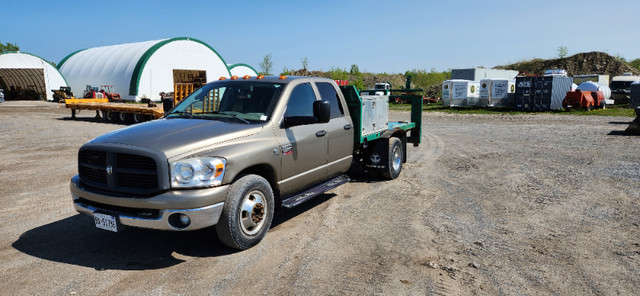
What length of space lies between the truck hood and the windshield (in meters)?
0.30

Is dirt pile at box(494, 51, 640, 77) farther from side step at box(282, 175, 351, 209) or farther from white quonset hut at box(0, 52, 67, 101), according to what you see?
side step at box(282, 175, 351, 209)

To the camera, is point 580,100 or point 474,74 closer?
point 580,100

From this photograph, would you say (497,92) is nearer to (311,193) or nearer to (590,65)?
(311,193)

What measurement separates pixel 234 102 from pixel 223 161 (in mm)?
1537

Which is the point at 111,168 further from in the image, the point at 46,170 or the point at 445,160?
the point at 445,160

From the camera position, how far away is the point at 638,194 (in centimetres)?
715

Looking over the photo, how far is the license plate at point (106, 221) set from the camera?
13.9 feet

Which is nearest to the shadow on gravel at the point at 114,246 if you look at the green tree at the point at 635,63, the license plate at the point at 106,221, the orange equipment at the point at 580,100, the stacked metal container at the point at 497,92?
the license plate at the point at 106,221

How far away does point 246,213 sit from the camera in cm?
464

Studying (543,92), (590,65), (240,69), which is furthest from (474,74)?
(590,65)

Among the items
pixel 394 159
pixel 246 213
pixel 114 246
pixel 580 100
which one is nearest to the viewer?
pixel 246 213

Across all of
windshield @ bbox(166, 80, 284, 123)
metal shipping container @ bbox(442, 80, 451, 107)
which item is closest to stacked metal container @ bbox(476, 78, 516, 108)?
metal shipping container @ bbox(442, 80, 451, 107)

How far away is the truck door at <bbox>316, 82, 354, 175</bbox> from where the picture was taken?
6176 millimetres

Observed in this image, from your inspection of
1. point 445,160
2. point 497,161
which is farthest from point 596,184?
point 445,160
